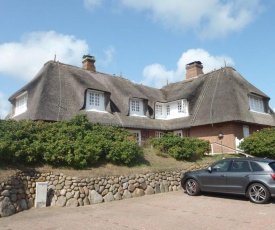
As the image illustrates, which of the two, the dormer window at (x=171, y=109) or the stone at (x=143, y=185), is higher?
the dormer window at (x=171, y=109)

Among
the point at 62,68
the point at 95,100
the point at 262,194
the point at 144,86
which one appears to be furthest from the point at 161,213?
the point at 144,86

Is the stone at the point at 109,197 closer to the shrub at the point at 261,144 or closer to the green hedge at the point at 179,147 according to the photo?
the green hedge at the point at 179,147

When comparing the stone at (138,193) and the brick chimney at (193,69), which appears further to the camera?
the brick chimney at (193,69)

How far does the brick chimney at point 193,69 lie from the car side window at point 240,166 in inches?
866

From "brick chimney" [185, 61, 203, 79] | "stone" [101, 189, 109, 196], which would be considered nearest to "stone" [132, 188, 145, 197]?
"stone" [101, 189, 109, 196]

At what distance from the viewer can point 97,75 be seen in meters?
27.0

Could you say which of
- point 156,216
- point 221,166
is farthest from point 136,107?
point 156,216

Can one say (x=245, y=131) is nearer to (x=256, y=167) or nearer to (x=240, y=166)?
(x=240, y=166)

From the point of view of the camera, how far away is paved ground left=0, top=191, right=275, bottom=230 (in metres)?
7.66

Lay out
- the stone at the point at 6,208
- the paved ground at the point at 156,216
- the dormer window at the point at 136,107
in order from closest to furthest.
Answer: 1. the paved ground at the point at 156,216
2. the stone at the point at 6,208
3. the dormer window at the point at 136,107

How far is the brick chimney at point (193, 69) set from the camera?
3228 centimetres

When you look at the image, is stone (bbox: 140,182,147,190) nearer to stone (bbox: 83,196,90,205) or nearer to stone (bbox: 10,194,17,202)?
stone (bbox: 83,196,90,205)

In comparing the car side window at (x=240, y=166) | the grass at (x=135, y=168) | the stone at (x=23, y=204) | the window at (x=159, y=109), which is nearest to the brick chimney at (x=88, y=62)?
the window at (x=159, y=109)

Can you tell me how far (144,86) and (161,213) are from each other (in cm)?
2260
